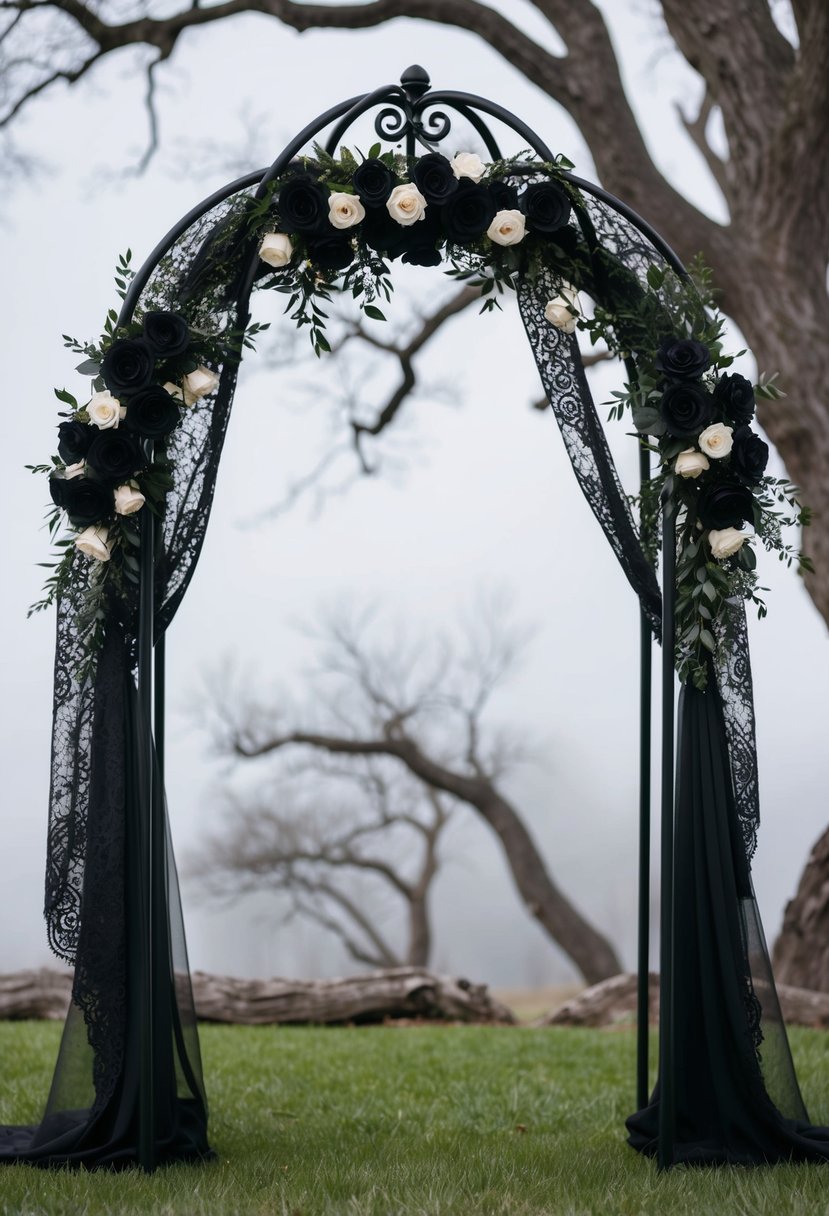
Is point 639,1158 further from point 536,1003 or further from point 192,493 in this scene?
point 536,1003

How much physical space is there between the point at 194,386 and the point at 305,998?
4.32 metres

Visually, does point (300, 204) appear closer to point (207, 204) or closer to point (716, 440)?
point (207, 204)

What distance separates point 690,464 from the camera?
10.5 feet

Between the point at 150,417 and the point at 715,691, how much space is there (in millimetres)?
1789

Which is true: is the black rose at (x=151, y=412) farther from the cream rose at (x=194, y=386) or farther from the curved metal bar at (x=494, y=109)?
the curved metal bar at (x=494, y=109)

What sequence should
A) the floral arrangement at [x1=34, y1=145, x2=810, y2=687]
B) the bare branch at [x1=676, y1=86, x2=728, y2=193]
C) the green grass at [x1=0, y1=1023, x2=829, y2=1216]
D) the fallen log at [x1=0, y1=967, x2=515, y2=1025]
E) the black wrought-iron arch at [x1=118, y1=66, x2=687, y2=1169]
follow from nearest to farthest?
the green grass at [x1=0, y1=1023, x2=829, y2=1216] → the black wrought-iron arch at [x1=118, y1=66, x2=687, y2=1169] → the floral arrangement at [x1=34, y1=145, x2=810, y2=687] → the fallen log at [x1=0, y1=967, x2=515, y2=1025] → the bare branch at [x1=676, y1=86, x2=728, y2=193]

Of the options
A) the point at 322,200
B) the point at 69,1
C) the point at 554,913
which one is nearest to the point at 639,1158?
the point at 322,200

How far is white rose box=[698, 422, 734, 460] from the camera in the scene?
10.4ft

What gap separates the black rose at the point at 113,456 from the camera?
3102mm

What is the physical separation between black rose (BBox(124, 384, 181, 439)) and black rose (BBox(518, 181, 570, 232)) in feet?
3.92

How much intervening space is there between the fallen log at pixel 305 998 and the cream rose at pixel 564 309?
4.41m

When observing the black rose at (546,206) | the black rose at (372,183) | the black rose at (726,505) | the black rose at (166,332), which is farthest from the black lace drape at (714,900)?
the black rose at (166,332)

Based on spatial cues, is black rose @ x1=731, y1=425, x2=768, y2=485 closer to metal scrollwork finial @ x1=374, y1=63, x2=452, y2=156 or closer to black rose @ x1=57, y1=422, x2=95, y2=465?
metal scrollwork finial @ x1=374, y1=63, x2=452, y2=156

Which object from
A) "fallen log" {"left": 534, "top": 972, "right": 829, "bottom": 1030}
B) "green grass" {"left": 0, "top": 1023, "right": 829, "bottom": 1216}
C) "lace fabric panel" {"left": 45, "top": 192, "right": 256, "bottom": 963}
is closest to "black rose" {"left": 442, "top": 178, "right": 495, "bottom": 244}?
"lace fabric panel" {"left": 45, "top": 192, "right": 256, "bottom": 963}
